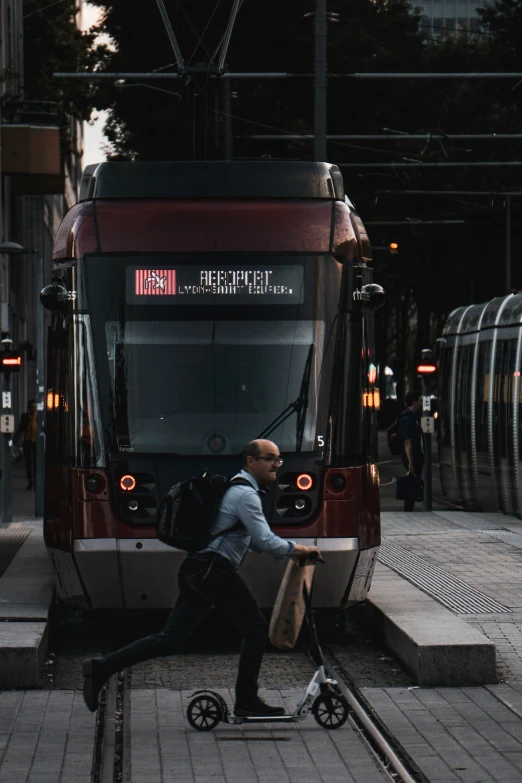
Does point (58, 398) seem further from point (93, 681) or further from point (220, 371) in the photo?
point (93, 681)

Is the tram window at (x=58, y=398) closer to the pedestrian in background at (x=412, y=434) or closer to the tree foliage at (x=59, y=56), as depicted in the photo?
the pedestrian in background at (x=412, y=434)

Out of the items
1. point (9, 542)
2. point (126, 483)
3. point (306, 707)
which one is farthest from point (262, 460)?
point (9, 542)

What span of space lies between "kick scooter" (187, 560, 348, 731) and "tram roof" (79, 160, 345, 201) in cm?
409

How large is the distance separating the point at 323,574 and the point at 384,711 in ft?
6.73

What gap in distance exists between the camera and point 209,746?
7676 millimetres

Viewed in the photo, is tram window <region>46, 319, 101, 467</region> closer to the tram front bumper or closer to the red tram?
the red tram

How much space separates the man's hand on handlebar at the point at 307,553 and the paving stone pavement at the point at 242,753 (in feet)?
2.81

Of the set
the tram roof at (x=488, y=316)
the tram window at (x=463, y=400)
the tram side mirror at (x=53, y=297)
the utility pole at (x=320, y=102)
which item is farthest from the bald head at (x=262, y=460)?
the tram window at (x=463, y=400)

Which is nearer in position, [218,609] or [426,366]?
[218,609]

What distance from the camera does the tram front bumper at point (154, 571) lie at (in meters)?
10.5

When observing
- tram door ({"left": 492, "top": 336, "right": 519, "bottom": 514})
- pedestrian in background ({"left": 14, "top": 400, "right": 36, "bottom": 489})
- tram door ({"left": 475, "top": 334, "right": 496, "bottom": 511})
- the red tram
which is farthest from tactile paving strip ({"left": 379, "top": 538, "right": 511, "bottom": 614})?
pedestrian in background ({"left": 14, "top": 400, "right": 36, "bottom": 489})

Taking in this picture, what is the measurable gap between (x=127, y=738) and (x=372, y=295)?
4.12 meters

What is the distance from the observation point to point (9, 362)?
75.2 feet

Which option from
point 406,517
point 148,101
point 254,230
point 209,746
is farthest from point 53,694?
point 148,101
